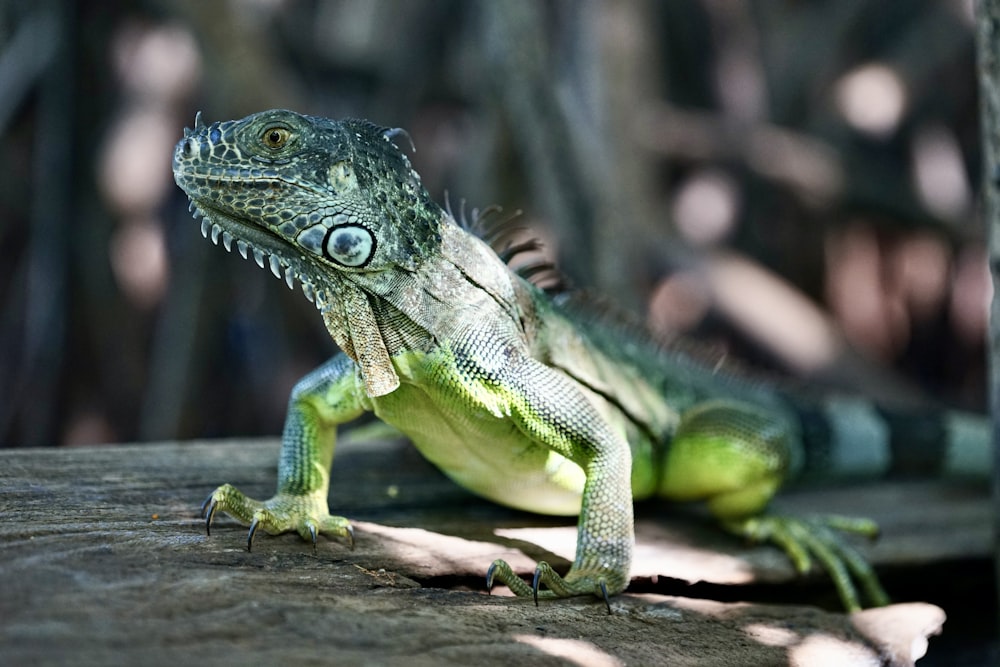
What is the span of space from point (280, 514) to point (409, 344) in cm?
65

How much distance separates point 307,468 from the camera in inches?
128

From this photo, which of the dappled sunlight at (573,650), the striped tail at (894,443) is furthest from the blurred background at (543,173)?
the dappled sunlight at (573,650)

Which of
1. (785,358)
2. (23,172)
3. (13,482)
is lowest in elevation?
(13,482)

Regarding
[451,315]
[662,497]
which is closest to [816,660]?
[662,497]

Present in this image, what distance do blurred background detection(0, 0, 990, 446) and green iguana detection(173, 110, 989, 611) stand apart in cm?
341

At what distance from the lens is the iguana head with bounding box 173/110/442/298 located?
9.25 feet

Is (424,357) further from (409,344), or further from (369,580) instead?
(369,580)

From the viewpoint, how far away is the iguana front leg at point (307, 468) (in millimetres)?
3033

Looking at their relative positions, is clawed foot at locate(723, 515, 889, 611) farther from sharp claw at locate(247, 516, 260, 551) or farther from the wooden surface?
sharp claw at locate(247, 516, 260, 551)

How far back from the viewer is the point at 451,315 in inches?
122

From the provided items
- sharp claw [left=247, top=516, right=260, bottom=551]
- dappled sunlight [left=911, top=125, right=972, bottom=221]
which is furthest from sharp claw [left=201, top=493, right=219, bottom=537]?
dappled sunlight [left=911, top=125, right=972, bottom=221]

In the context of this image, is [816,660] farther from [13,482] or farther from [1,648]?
[13,482]

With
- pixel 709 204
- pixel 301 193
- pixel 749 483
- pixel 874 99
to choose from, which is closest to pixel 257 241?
pixel 301 193

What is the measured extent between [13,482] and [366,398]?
113 centimetres
